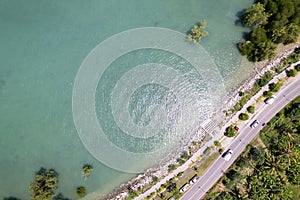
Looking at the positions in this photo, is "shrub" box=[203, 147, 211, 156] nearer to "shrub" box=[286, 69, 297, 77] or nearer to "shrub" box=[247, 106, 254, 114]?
"shrub" box=[247, 106, 254, 114]

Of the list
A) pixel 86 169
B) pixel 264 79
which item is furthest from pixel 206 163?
pixel 86 169

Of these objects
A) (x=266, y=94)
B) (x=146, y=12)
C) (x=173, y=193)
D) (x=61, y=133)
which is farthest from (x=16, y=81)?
(x=266, y=94)

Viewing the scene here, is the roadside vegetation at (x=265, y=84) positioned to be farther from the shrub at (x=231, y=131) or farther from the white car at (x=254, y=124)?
the white car at (x=254, y=124)

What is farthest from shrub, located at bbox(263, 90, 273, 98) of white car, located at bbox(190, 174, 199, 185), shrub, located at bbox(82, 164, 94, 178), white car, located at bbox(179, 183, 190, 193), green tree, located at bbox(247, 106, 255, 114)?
shrub, located at bbox(82, 164, 94, 178)

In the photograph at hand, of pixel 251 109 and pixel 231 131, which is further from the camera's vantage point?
pixel 251 109

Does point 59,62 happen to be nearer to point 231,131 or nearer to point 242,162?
point 231,131
